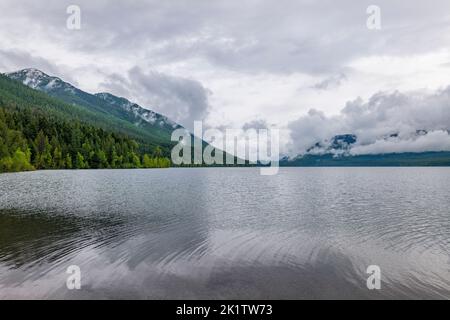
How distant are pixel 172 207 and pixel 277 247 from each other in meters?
26.5

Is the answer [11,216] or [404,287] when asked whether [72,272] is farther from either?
[11,216]

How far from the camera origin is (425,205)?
58.0 m

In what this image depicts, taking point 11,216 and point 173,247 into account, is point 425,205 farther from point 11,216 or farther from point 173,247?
point 11,216

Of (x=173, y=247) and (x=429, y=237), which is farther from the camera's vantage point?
(x=429, y=237)

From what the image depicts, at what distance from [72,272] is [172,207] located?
30.5 meters

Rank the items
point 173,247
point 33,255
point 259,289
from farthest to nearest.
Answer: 1. point 173,247
2. point 33,255
3. point 259,289

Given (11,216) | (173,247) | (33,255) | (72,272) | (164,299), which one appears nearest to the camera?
(164,299)

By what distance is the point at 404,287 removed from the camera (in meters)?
19.5

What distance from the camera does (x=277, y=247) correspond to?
28297mm
